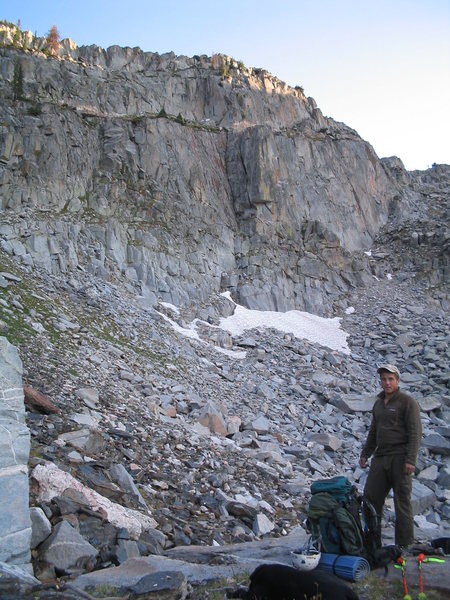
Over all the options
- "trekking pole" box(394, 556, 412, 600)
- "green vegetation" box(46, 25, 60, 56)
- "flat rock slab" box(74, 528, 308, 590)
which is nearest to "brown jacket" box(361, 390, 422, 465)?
"trekking pole" box(394, 556, 412, 600)

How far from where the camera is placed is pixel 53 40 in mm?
40625

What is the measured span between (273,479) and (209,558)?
542 centimetres

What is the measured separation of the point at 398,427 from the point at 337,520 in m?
1.85

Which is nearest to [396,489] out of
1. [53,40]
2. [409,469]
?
[409,469]

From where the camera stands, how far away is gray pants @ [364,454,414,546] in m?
6.61

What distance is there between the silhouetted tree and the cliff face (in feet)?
7.18

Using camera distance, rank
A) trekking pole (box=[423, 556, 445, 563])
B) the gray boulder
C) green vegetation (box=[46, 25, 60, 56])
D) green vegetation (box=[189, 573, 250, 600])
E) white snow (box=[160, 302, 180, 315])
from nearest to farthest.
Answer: green vegetation (box=[189, 573, 250, 600]), trekking pole (box=[423, 556, 445, 563]), the gray boulder, white snow (box=[160, 302, 180, 315]), green vegetation (box=[46, 25, 60, 56])

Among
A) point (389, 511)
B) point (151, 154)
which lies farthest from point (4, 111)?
point (389, 511)

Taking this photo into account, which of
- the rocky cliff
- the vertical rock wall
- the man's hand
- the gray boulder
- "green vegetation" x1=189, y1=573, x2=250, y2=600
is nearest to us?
"green vegetation" x1=189, y1=573, x2=250, y2=600

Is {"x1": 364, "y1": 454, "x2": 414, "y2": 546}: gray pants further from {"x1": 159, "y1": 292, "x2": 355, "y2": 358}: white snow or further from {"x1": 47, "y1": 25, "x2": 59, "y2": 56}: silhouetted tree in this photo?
{"x1": 47, "y1": 25, "x2": 59, "y2": 56}: silhouetted tree

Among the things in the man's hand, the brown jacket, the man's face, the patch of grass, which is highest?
the man's face

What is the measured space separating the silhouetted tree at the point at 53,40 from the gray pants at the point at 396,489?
145 ft

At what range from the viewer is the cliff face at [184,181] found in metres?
27.5

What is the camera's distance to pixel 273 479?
11.5 meters
